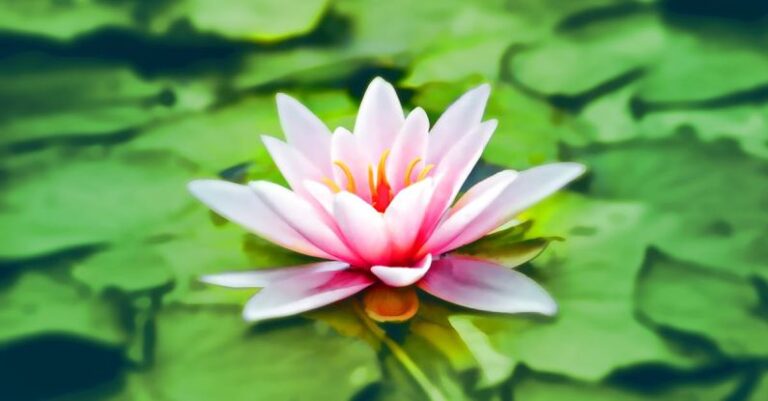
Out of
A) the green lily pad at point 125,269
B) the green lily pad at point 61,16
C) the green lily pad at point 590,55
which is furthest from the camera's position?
the green lily pad at point 61,16

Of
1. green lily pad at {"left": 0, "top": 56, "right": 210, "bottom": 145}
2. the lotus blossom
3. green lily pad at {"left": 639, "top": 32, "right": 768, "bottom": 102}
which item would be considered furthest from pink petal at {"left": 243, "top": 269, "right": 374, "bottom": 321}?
green lily pad at {"left": 639, "top": 32, "right": 768, "bottom": 102}

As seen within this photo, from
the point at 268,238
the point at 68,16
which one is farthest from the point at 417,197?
the point at 68,16

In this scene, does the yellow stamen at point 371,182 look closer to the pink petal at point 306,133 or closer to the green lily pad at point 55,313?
the pink petal at point 306,133

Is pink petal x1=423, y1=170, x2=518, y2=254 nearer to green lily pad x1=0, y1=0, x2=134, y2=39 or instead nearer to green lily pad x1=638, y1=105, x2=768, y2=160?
green lily pad x1=638, y1=105, x2=768, y2=160

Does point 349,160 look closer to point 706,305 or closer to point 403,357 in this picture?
point 403,357

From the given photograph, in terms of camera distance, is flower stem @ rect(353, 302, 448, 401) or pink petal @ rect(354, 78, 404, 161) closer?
flower stem @ rect(353, 302, 448, 401)

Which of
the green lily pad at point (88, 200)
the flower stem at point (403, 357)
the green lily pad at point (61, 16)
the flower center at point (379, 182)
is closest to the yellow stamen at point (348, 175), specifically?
the flower center at point (379, 182)
